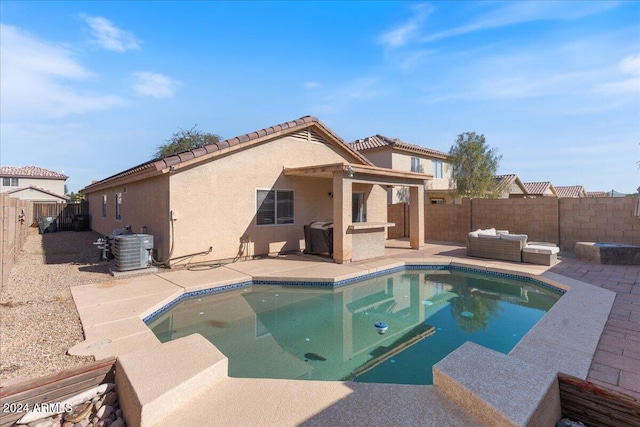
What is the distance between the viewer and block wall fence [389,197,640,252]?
1248 centimetres

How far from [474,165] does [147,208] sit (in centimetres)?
2199

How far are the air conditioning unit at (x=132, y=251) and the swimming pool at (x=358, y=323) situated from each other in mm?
3231

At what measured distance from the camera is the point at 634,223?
12.2m

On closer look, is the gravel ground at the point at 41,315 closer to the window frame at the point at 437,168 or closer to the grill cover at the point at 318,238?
the grill cover at the point at 318,238

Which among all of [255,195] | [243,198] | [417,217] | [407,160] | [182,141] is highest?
[182,141]

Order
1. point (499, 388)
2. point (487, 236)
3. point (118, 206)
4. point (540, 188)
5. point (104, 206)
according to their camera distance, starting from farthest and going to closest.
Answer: point (540, 188)
point (104, 206)
point (118, 206)
point (487, 236)
point (499, 388)

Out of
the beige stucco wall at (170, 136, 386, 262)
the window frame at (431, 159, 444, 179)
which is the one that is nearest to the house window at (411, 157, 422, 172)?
the window frame at (431, 159, 444, 179)

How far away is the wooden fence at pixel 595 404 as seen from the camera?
3.12m

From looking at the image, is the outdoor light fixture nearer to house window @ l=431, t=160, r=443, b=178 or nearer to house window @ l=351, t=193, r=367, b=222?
house window @ l=351, t=193, r=367, b=222

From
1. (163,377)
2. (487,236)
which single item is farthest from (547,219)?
(163,377)

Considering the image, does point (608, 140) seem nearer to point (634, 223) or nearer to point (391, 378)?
point (634, 223)

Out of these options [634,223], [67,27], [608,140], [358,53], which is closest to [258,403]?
[67,27]

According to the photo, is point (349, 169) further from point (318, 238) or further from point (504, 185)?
point (504, 185)

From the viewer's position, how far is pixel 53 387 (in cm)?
354
